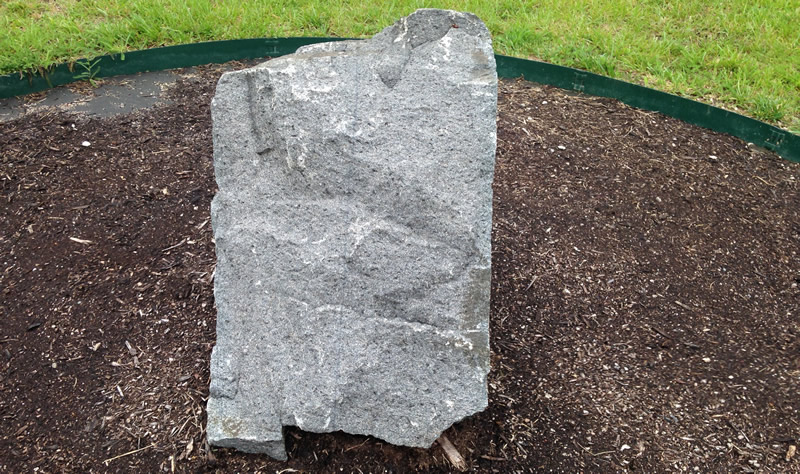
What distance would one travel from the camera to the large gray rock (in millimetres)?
1944

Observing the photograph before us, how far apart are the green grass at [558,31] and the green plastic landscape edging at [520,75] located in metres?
0.12

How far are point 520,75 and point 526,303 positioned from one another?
2024 mm

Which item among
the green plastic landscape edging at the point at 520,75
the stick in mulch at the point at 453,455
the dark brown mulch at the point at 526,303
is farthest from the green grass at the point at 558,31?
the stick in mulch at the point at 453,455

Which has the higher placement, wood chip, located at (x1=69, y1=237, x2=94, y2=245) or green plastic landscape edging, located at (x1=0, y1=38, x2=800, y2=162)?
green plastic landscape edging, located at (x1=0, y1=38, x2=800, y2=162)

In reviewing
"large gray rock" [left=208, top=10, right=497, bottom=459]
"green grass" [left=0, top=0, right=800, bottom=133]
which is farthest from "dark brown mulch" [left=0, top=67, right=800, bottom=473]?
"green grass" [left=0, top=0, right=800, bottom=133]

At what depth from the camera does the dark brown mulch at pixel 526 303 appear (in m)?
Answer: 2.24

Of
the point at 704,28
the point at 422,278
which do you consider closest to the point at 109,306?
the point at 422,278

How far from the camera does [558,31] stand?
462cm

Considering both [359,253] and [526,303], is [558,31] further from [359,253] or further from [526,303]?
[359,253]

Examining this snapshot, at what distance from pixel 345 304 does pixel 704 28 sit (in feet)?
12.7

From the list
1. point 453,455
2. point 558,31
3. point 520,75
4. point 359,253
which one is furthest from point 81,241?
point 558,31

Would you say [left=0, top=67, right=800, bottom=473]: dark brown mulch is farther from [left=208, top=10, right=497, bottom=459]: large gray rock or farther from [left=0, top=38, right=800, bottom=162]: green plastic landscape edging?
[left=208, top=10, right=497, bottom=459]: large gray rock

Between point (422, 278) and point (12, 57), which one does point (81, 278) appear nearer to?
point (422, 278)

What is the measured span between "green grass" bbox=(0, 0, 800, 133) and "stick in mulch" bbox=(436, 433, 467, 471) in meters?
2.87
